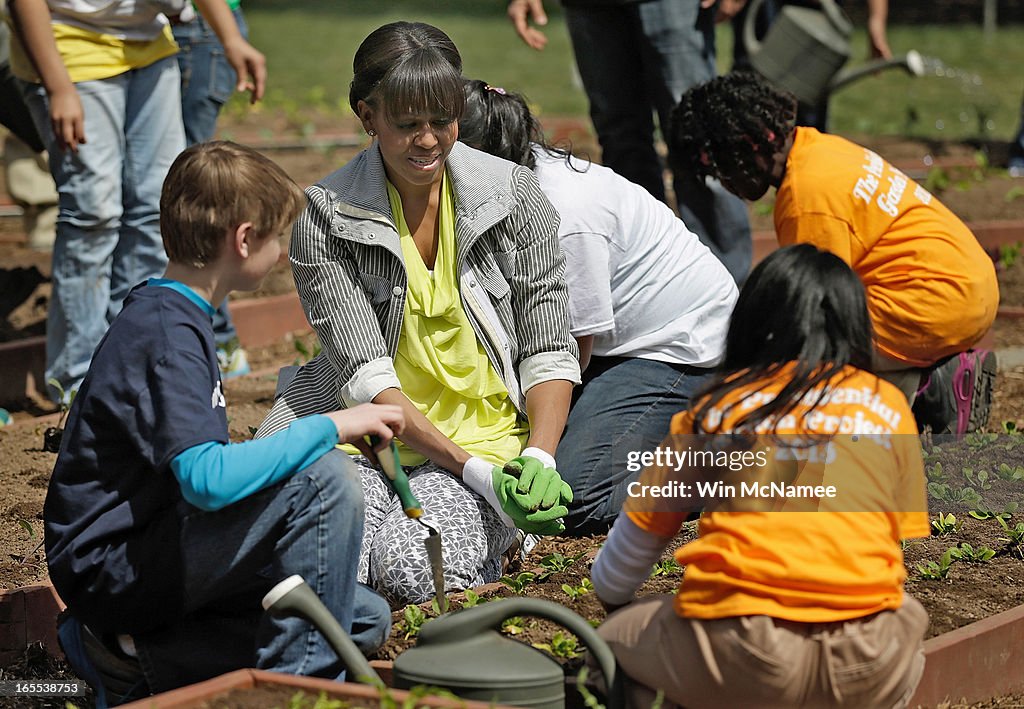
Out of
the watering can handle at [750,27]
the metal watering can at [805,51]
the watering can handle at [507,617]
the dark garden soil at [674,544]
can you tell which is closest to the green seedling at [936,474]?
the dark garden soil at [674,544]

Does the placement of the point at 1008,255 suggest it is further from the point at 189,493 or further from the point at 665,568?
the point at 189,493

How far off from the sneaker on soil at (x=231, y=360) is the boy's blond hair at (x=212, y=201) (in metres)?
2.35

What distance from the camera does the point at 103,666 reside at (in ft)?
8.45

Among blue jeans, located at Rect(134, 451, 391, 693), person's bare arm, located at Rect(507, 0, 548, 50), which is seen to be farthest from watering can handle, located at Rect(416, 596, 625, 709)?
person's bare arm, located at Rect(507, 0, 548, 50)

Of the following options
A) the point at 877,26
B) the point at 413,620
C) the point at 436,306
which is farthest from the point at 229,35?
the point at 877,26

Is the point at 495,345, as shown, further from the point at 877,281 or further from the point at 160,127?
the point at 160,127

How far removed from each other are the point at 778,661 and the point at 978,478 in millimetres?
1780

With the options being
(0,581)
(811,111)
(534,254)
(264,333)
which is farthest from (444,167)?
(811,111)

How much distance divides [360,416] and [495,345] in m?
0.89

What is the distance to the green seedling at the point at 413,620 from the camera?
280 centimetres

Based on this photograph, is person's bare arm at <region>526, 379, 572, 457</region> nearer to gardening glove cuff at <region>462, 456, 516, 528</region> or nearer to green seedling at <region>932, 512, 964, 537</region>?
gardening glove cuff at <region>462, 456, 516, 528</region>

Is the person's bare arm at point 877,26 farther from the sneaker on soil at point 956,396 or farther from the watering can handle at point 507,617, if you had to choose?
the watering can handle at point 507,617

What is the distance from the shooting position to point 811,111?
7.01 meters

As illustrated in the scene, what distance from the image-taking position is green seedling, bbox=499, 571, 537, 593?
120 inches
